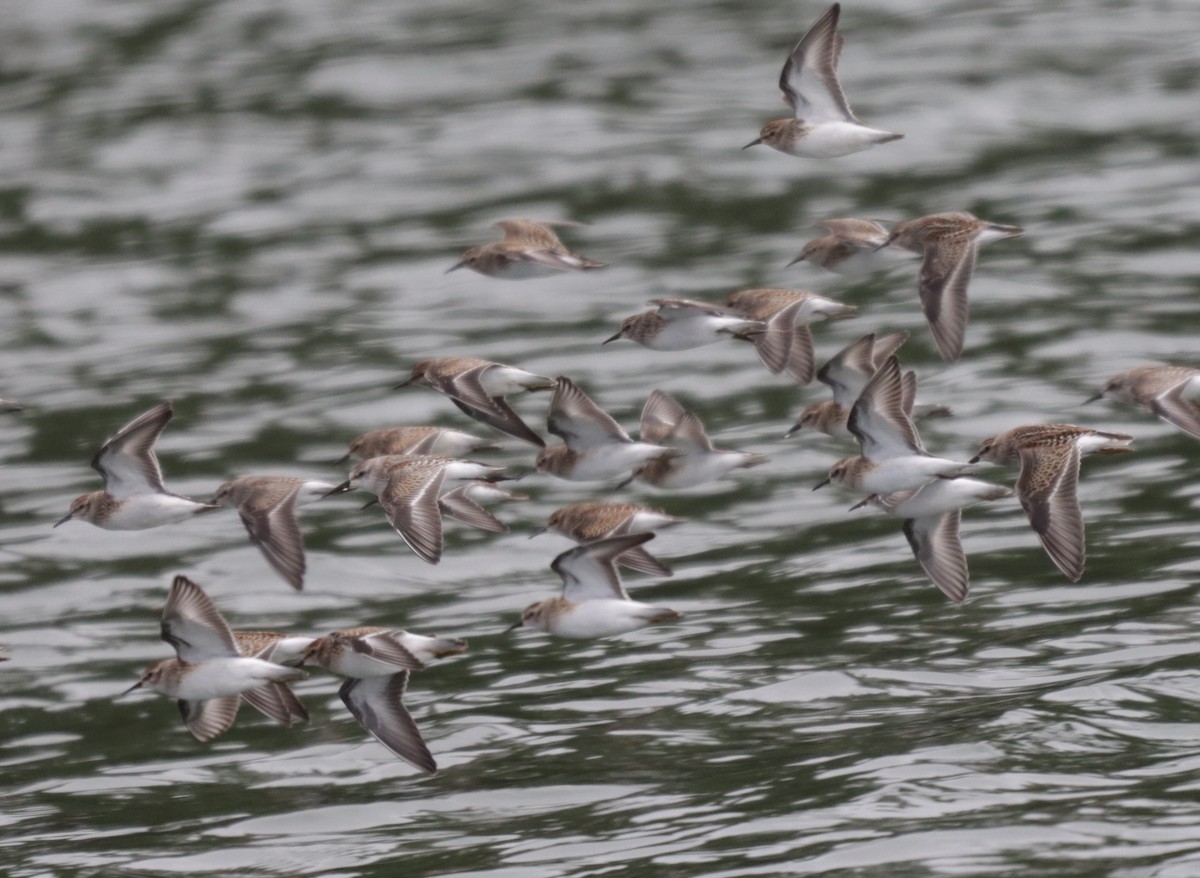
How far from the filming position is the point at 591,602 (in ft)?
43.2

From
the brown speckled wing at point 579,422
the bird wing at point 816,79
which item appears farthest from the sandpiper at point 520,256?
the bird wing at point 816,79

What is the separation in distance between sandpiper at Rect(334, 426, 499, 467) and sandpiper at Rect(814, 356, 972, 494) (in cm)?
221

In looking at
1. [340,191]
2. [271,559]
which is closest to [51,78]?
[340,191]

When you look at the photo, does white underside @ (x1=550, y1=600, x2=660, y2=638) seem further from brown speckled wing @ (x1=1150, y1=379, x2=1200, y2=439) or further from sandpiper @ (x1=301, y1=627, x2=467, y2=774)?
brown speckled wing @ (x1=1150, y1=379, x2=1200, y2=439)

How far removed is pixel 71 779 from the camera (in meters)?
15.0

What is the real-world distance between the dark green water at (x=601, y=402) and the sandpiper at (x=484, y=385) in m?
2.23

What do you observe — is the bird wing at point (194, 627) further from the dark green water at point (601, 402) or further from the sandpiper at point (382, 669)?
the dark green water at point (601, 402)

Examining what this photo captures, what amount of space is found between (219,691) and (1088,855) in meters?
4.69

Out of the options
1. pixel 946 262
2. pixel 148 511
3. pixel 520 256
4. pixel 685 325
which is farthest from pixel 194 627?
pixel 946 262

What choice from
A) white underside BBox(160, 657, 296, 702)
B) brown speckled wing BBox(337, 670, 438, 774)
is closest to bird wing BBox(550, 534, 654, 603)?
brown speckled wing BBox(337, 670, 438, 774)

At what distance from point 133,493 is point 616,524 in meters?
2.92

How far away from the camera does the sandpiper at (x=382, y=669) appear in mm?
12305

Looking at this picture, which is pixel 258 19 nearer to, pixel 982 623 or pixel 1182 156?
pixel 1182 156

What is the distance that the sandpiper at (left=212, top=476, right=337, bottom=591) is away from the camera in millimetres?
12539
